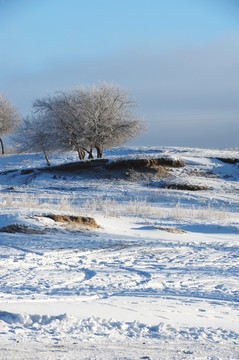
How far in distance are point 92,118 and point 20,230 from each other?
118 feet

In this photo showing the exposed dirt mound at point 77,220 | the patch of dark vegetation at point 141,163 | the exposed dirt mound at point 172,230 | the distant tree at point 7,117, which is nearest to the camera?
the exposed dirt mound at point 77,220

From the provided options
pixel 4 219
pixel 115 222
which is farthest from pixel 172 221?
pixel 4 219

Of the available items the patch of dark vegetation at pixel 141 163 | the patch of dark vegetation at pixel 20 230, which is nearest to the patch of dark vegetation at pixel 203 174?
the patch of dark vegetation at pixel 141 163

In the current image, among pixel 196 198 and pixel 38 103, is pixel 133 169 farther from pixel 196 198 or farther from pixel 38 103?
pixel 38 103

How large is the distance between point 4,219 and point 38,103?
134 ft

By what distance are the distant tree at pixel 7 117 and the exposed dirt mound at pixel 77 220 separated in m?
57.9

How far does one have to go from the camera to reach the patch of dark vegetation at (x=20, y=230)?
13.6m

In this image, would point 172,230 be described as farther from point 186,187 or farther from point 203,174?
point 203,174

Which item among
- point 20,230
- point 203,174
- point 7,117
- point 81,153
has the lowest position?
point 20,230

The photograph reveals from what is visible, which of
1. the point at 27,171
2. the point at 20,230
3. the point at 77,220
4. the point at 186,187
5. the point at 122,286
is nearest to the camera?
the point at 122,286

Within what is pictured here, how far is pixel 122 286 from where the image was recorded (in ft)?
29.2

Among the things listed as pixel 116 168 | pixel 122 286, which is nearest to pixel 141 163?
pixel 116 168

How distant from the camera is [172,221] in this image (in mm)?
17562

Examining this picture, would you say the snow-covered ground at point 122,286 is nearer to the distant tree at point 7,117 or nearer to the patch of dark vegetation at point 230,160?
the patch of dark vegetation at point 230,160
